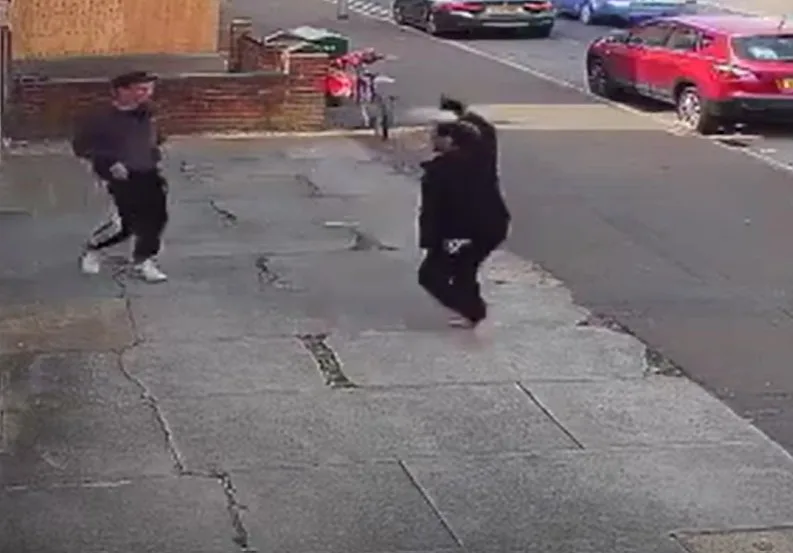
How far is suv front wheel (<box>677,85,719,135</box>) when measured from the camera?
876 inches

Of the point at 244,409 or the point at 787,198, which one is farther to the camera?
the point at 787,198

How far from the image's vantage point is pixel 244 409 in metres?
10.0

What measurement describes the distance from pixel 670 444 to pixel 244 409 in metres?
2.42

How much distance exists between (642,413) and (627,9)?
29318 mm

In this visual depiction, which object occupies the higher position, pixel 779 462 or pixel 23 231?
pixel 779 462

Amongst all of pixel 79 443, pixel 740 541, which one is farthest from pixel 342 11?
pixel 740 541

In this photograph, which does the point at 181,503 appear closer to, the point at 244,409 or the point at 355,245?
the point at 244,409

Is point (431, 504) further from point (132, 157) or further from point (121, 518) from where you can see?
point (132, 157)

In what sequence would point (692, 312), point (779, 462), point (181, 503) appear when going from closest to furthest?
point (181, 503) → point (779, 462) → point (692, 312)

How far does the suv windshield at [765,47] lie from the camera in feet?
72.9

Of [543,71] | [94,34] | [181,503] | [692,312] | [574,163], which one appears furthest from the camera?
[543,71]

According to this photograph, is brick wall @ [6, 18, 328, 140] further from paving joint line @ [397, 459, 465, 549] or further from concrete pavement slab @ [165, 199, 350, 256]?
paving joint line @ [397, 459, 465, 549]

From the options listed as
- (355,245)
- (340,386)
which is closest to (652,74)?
(355,245)

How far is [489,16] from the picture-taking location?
114 feet
